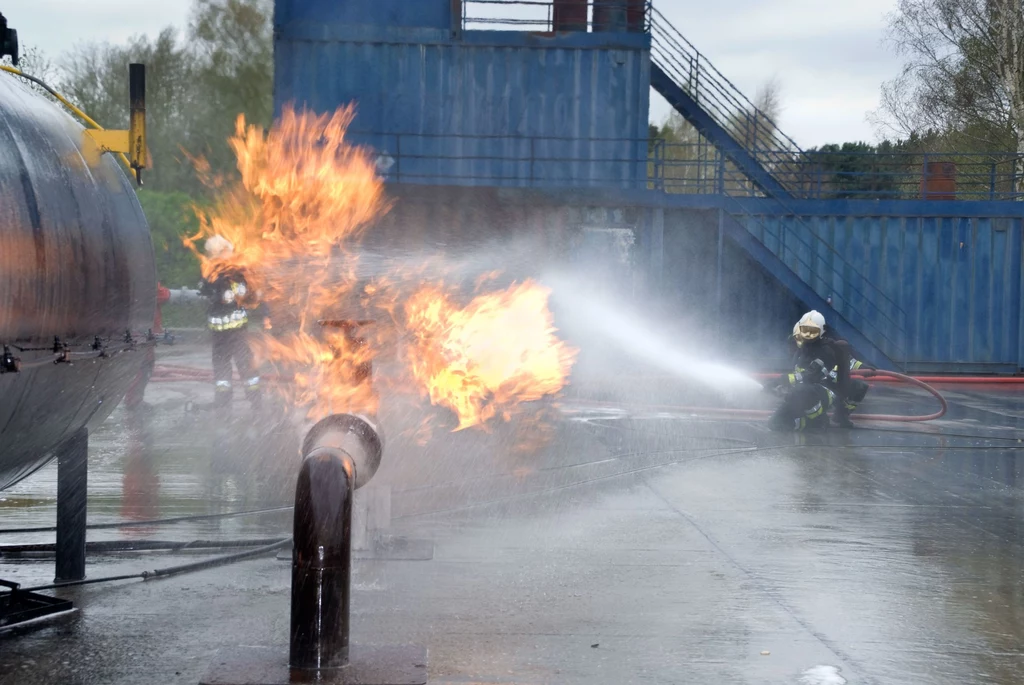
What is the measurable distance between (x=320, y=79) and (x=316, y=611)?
1831 centimetres

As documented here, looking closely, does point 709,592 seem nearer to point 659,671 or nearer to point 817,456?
point 659,671

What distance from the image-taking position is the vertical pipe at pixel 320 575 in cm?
482

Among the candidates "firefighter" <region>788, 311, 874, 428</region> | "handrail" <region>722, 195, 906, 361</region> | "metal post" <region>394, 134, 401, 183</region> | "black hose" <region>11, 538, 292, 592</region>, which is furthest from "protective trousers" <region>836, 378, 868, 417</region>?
"metal post" <region>394, 134, 401, 183</region>

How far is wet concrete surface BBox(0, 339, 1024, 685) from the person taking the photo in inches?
203

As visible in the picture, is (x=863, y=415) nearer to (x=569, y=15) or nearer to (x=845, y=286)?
(x=845, y=286)

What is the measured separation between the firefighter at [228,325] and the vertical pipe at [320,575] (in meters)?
7.84

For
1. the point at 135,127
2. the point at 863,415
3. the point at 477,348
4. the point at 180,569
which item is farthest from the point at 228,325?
the point at 863,415

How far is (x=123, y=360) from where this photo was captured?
6.08 metres

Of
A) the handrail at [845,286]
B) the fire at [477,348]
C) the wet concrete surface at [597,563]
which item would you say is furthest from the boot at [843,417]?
the handrail at [845,286]

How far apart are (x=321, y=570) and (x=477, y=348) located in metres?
6.62

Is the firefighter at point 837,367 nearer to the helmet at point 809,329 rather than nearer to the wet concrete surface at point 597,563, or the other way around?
the helmet at point 809,329

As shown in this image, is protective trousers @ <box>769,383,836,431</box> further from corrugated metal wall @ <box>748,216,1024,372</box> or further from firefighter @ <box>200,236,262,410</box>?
corrugated metal wall @ <box>748,216,1024,372</box>

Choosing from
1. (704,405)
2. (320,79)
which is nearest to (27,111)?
(704,405)

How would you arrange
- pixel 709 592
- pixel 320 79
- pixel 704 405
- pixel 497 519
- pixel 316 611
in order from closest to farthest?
pixel 316 611
pixel 709 592
pixel 497 519
pixel 704 405
pixel 320 79
